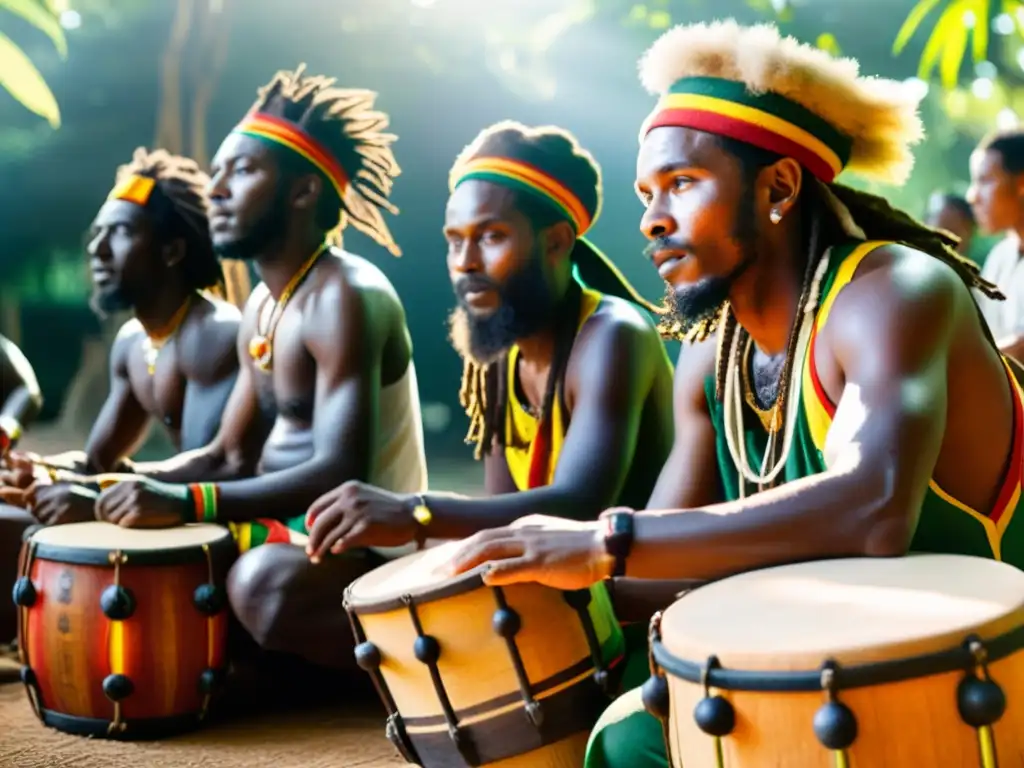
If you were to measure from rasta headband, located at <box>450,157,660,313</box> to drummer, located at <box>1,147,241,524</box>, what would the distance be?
1.47 m

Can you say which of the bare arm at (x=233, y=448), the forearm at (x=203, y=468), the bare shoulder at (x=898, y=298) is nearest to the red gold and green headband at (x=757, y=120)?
the bare shoulder at (x=898, y=298)

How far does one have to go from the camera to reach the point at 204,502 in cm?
372

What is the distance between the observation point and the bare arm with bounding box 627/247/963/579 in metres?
1.89

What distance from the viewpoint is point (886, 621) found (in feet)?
5.13

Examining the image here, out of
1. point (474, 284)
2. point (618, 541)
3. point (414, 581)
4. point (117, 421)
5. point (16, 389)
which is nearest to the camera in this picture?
point (618, 541)

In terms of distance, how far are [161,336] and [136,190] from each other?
0.58 metres

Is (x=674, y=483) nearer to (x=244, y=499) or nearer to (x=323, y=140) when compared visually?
(x=244, y=499)

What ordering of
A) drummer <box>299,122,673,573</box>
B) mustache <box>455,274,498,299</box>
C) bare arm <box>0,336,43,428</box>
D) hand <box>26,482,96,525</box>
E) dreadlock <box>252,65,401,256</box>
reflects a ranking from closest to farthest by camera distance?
1. drummer <box>299,122,673,573</box>
2. mustache <box>455,274,498,299</box>
3. hand <box>26,482,96,525</box>
4. dreadlock <box>252,65,401,256</box>
5. bare arm <box>0,336,43,428</box>

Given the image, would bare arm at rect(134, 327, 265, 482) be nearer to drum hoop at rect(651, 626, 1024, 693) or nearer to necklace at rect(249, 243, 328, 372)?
necklace at rect(249, 243, 328, 372)

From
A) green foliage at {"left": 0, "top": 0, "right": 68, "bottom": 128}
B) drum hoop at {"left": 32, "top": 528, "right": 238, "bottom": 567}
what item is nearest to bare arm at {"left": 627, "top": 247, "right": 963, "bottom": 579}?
drum hoop at {"left": 32, "top": 528, "right": 238, "bottom": 567}

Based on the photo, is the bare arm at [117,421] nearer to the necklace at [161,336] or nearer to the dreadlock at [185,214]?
the necklace at [161,336]

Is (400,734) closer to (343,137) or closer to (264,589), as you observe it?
(264,589)

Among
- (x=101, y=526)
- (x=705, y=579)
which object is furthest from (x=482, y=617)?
(x=101, y=526)

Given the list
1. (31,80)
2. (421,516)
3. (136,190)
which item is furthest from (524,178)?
(31,80)
